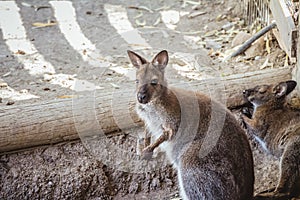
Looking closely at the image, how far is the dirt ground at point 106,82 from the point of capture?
4.86 meters

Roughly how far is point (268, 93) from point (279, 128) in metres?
0.30

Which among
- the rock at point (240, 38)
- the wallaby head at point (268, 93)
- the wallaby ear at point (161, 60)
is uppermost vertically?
the wallaby ear at point (161, 60)

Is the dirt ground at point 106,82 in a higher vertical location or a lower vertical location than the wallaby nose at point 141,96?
lower

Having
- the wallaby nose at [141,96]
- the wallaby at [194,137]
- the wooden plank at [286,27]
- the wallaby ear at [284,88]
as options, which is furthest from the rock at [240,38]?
the wallaby nose at [141,96]

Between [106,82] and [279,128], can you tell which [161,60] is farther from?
[106,82]

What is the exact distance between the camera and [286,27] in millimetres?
5375

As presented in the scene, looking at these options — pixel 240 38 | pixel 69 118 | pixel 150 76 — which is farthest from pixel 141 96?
pixel 240 38

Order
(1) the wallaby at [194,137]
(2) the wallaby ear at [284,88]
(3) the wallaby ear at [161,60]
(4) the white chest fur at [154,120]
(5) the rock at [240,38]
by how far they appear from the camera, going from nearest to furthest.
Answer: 1. (1) the wallaby at [194,137]
2. (3) the wallaby ear at [161,60]
3. (4) the white chest fur at [154,120]
4. (2) the wallaby ear at [284,88]
5. (5) the rock at [240,38]

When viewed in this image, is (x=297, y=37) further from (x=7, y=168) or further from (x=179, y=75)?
(x=7, y=168)

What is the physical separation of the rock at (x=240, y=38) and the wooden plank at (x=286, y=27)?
82cm

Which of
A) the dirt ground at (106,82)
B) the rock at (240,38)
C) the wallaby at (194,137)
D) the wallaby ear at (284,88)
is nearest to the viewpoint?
the wallaby at (194,137)

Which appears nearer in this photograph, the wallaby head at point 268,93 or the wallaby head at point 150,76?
the wallaby head at point 150,76

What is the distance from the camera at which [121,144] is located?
5.11m

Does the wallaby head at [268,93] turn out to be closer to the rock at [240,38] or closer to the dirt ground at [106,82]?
the dirt ground at [106,82]
